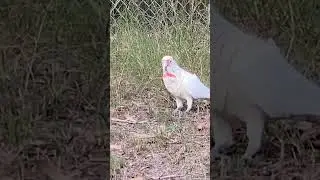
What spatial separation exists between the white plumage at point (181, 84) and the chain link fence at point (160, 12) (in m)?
0.13

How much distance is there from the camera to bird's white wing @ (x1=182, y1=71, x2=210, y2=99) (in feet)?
6.17

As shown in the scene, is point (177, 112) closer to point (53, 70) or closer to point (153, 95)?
point (153, 95)

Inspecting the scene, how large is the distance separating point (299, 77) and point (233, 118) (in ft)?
0.68

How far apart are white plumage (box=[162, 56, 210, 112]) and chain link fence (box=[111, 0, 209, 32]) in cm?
13

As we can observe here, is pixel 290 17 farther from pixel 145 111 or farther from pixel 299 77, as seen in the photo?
pixel 145 111

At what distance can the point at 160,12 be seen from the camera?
78.7 inches

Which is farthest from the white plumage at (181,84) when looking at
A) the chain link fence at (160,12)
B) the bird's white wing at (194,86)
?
the chain link fence at (160,12)

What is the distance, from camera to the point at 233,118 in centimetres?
190

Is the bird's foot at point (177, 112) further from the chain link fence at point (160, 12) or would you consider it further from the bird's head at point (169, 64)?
the chain link fence at point (160, 12)

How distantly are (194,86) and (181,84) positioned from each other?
0.12 ft

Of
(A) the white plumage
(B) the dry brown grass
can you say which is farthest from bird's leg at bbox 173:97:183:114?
(B) the dry brown grass

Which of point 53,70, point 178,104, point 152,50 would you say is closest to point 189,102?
point 178,104

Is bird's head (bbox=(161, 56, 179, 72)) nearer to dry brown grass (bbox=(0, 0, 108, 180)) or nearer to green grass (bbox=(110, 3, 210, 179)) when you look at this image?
green grass (bbox=(110, 3, 210, 179))

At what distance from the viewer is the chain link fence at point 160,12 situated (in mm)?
1979
